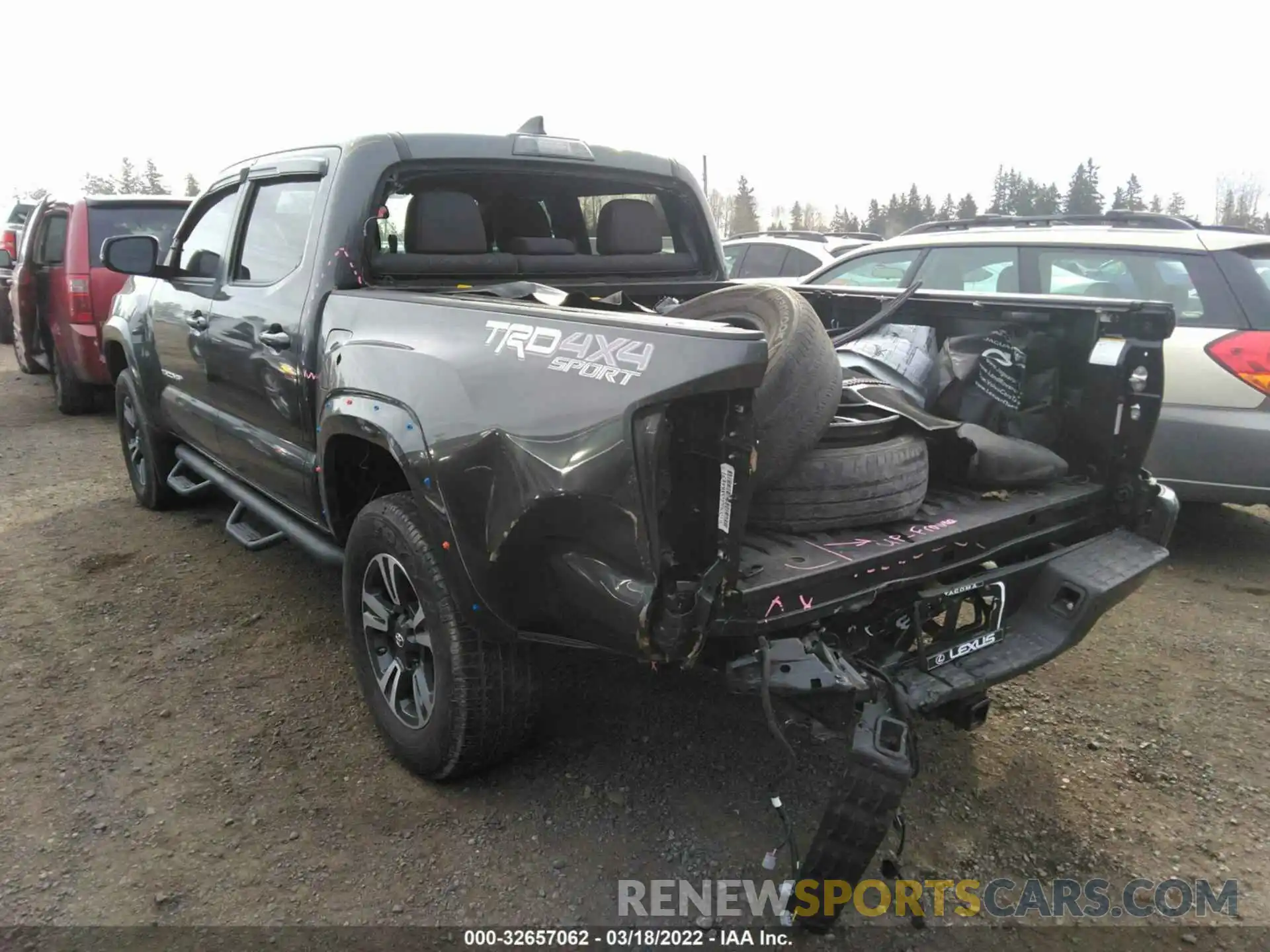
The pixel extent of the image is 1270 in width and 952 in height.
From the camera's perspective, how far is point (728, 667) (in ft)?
6.77

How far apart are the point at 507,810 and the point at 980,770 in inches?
61.0

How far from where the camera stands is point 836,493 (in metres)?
2.41

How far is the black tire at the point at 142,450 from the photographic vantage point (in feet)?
16.7

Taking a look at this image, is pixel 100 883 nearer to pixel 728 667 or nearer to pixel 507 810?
pixel 507 810

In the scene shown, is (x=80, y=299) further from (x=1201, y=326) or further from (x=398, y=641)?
(x=1201, y=326)

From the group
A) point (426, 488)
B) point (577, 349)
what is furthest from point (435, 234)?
point (577, 349)

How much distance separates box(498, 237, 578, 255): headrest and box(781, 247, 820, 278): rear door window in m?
6.70

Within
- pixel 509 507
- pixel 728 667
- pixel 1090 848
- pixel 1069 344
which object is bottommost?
pixel 1090 848

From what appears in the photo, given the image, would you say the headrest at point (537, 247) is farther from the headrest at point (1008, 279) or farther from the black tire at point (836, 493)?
the headrest at point (1008, 279)

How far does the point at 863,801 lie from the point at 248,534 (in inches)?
116

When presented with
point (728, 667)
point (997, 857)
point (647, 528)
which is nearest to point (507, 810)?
point (728, 667)

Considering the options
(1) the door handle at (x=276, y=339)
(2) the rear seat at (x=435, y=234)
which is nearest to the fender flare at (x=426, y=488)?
(1) the door handle at (x=276, y=339)

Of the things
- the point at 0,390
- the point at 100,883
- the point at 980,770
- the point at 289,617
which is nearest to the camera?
the point at 100,883

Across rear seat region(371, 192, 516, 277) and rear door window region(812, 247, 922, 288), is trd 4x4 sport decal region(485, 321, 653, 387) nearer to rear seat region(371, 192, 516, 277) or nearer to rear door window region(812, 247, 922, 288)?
rear seat region(371, 192, 516, 277)
